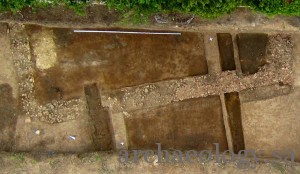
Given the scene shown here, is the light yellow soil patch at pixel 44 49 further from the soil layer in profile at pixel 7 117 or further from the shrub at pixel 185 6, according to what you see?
the shrub at pixel 185 6

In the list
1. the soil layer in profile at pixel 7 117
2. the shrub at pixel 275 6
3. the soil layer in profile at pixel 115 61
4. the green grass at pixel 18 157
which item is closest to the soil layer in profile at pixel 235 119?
the soil layer in profile at pixel 115 61

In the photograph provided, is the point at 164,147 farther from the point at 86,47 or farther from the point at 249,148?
the point at 86,47

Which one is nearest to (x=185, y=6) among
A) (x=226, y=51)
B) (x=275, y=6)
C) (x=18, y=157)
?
(x=275, y=6)

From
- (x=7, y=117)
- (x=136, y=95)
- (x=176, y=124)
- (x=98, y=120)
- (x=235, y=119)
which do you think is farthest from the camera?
(x=235, y=119)

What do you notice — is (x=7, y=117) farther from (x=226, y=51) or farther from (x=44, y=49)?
(x=226, y=51)

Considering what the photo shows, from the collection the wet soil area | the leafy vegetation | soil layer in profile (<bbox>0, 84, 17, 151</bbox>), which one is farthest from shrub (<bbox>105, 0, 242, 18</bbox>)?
soil layer in profile (<bbox>0, 84, 17, 151</bbox>)

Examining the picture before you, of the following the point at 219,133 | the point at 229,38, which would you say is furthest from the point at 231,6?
the point at 219,133

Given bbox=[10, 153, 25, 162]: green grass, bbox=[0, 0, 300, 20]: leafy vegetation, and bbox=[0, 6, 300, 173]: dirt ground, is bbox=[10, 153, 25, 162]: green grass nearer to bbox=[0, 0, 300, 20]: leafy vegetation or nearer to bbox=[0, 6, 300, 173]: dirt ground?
bbox=[0, 6, 300, 173]: dirt ground
